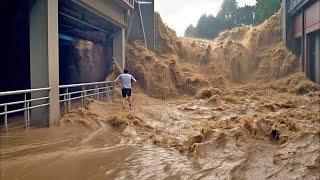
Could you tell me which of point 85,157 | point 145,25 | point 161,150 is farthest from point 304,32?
point 85,157

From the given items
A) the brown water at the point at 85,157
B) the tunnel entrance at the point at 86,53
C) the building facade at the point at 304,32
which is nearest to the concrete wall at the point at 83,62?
the tunnel entrance at the point at 86,53

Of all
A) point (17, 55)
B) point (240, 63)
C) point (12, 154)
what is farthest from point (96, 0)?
point (240, 63)

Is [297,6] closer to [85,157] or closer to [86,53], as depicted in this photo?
[86,53]

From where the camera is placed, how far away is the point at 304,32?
2312 cm

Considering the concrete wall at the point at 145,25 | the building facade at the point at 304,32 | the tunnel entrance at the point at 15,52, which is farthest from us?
the concrete wall at the point at 145,25

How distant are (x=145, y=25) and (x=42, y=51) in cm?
1518

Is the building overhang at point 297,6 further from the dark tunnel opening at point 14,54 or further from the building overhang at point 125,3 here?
the dark tunnel opening at point 14,54

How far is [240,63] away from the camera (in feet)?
92.0

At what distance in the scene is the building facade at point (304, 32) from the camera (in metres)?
20.7

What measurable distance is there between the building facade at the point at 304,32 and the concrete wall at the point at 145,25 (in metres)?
8.87

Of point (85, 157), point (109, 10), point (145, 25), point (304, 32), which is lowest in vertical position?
point (85, 157)

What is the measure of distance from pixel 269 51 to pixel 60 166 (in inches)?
918

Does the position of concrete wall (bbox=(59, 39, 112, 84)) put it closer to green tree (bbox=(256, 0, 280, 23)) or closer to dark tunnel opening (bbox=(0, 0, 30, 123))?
dark tunnel opening (bbox=(0, 0, 30, 123))

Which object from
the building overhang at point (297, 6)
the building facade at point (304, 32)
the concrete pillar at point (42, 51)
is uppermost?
the building overhang at point (297, 6)
